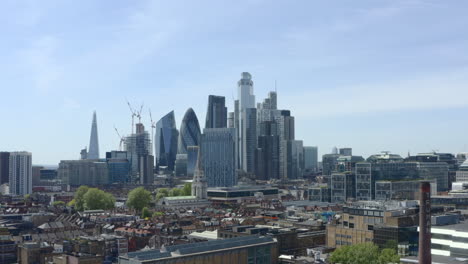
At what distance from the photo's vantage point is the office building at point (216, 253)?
86312mm

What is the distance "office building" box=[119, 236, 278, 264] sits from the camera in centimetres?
8631

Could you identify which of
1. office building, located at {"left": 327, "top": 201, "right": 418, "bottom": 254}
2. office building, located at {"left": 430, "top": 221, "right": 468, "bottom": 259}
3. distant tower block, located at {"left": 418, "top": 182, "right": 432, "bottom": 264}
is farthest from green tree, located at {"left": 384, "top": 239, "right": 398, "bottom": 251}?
distant tower block, located at {"left": 418, "top": 182, "right": 432, "bottom": 264}

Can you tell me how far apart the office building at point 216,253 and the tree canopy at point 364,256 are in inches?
531

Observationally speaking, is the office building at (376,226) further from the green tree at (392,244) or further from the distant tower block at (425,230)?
the distant tower block at (425,230)

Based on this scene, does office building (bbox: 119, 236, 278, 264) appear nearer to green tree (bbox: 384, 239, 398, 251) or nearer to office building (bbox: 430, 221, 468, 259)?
green tree (bbox: 384, 239, 398, 251)

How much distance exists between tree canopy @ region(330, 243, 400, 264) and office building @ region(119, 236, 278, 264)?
531 inches

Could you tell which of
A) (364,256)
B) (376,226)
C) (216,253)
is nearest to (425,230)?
(364,256)

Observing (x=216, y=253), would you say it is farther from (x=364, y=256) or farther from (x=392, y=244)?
(x=392, y=244)

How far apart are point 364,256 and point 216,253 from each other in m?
23.7

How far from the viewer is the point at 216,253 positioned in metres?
92.9

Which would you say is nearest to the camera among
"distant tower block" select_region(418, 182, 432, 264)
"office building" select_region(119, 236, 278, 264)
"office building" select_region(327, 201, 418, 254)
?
"distant tower block" select_region(418, 182, 432, 264)

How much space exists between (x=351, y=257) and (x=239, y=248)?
18453 mm

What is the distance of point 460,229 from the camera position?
9181 centimetres

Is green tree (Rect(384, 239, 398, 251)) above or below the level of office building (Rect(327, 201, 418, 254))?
below
